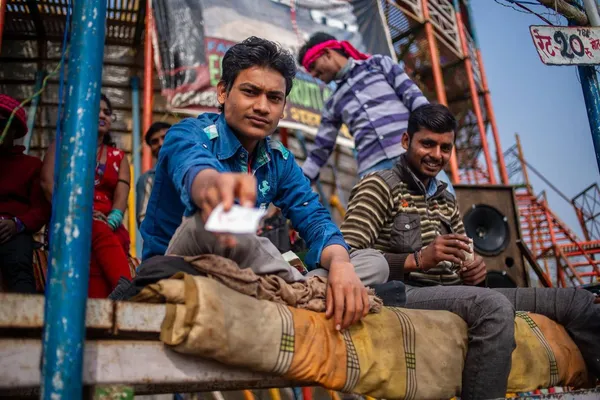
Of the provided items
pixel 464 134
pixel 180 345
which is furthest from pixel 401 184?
pixel 464 134

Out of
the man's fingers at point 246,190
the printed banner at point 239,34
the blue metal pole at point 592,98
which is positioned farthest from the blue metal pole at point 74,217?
the printed banner at point 239,34

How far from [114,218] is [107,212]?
0.16 metres

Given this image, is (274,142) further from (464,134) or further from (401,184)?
(464,134)

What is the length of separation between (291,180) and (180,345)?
95 cm

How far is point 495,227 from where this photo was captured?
14.6 feet

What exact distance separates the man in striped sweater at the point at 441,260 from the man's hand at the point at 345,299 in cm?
60

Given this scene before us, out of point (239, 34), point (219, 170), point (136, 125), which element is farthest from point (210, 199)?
point (136, 125)

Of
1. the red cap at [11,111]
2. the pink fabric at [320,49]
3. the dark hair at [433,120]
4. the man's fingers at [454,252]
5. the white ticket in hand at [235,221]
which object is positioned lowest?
the man's fingers at [454,252]

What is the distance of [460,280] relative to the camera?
2.81 metres

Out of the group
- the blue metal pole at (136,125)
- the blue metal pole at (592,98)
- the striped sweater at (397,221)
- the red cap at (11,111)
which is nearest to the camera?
the striped sweater at (397,221)

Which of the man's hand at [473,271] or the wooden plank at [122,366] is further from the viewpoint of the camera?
the man's hand at [473,271]

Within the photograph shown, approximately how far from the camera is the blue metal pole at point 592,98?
3.19m

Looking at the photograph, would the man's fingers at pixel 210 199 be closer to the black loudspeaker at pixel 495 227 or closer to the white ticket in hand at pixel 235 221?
the white ticket in hand at pixel 235 221

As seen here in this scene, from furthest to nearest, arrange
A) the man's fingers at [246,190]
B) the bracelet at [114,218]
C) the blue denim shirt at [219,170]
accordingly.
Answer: the bracelet at [114,218] → the blue denim shirt at [219,170] → the man's fingers at [246,190]
